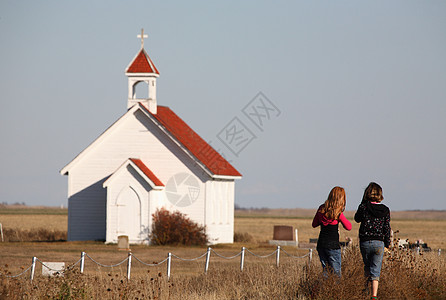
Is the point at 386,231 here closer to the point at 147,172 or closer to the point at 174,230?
the point at 174,230

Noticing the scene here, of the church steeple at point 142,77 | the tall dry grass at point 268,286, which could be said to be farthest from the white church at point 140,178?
the tall dry grass at point 268,286

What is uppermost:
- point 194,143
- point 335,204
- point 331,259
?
point 194,143

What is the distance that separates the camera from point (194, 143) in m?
40.2

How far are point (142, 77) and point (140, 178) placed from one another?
18.6ft

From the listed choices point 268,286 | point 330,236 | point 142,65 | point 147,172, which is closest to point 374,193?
point 330,236

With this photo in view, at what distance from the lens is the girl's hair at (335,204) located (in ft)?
45.6

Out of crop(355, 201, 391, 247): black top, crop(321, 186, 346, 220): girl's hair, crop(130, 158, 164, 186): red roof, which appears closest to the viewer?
crop(321, 186, 346, 220): girl's hair

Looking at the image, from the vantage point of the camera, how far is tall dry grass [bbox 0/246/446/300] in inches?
566

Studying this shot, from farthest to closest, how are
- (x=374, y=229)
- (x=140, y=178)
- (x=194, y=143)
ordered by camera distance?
(x=194, y=143) < (x=140, y=178) < (x=374, y=229)

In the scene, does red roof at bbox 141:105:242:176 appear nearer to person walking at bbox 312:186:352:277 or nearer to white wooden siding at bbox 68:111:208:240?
white wooden siding at bbox 68:111:208:240

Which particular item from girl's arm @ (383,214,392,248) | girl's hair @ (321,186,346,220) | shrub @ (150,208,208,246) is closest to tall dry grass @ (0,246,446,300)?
girl's arm @ (383,214,392,248)

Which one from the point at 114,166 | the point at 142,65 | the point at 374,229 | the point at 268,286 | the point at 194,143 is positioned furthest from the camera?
the point at 194,143

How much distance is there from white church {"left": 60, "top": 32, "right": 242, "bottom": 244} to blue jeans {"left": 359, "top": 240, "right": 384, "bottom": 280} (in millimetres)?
22075

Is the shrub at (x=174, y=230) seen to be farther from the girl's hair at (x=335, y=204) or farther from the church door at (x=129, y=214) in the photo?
the girl's hair at (x=335, y=204)
